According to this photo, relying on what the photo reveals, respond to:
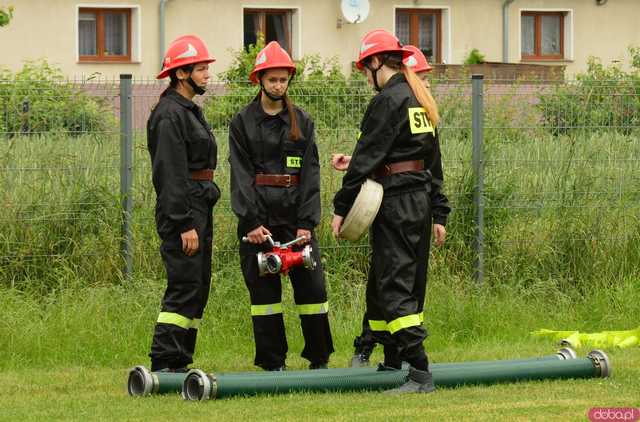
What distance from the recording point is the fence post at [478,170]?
12.2 metres

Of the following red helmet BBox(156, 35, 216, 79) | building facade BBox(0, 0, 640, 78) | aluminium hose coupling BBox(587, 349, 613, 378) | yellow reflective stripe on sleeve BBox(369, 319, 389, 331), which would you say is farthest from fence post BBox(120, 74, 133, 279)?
building facade BBox(0, 0, 640, 78)

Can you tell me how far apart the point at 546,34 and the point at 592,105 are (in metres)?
21.4

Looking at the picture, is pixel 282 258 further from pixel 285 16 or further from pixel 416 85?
pixel 285 16

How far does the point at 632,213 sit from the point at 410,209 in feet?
14.9

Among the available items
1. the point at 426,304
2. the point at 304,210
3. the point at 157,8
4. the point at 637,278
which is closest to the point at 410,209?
the point at 304,210

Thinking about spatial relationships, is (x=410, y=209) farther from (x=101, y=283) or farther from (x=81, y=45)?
(x=81, y=45)

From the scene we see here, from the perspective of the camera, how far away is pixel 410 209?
8586 mm

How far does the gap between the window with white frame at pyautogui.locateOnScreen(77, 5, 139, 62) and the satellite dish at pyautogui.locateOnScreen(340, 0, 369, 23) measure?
4.44m

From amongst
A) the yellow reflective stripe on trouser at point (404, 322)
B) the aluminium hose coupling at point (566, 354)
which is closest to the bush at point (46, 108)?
the yellow reflective stripe on trouser at point (404, 322)

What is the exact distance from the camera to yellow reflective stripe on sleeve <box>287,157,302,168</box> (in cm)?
943

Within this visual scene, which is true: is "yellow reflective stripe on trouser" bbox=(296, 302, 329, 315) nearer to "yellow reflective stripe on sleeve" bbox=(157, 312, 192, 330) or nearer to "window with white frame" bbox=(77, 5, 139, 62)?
"yellow reflective stripe on sleeve" bbox=(157, 312, 192, 330)

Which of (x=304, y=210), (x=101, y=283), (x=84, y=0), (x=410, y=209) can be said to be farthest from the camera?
(x=84, y=0)

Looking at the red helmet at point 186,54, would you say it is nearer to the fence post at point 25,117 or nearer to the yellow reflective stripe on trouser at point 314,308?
the yellow reflective stripe on trouser at point 314,308

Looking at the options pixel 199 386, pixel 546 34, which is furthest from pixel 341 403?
pixel 546 34
